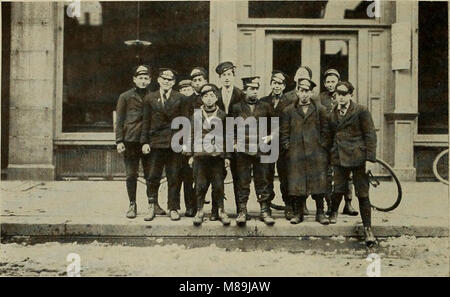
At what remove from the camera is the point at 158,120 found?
245 inches

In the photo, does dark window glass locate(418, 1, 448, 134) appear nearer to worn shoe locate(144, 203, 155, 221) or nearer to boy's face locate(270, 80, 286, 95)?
boy's face locate(270, 80, 286, 95)

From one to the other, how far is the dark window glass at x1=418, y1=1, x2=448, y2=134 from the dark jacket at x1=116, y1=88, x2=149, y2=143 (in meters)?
5.31

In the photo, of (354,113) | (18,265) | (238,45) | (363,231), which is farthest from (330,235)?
(238,45)

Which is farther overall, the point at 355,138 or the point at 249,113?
the point at 249,113

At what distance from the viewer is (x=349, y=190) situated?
682 cm

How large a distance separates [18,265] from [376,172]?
6.16 m

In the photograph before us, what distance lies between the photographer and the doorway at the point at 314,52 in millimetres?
9375

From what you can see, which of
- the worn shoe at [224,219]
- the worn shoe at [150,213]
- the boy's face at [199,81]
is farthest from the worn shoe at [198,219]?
the boy's face at [199,81]

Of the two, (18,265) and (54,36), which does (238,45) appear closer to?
(54,36)

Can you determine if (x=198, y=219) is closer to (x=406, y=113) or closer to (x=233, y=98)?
(x=233, y=98)

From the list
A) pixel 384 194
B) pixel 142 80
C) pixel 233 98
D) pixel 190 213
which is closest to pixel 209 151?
pixel 233 98

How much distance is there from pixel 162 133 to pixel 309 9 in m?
4.39

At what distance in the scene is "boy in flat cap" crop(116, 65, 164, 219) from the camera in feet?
20.5

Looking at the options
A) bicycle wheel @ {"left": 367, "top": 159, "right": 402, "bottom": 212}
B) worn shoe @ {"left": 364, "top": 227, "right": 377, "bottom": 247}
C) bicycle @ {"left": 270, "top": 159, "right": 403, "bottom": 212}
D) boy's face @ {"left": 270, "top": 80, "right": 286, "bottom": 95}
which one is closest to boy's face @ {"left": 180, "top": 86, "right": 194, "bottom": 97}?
boy's face @ {"left": 270, "top": 80, "right": 286, "bottom": 95}
